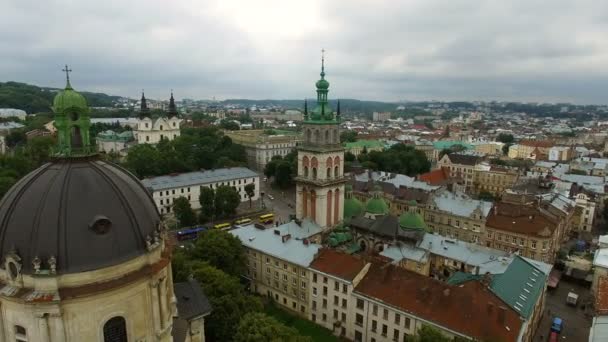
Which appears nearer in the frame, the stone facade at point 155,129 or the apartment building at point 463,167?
the apartment building at point 463,167

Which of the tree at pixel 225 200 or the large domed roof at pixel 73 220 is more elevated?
the large domed roof at pixel 73 220

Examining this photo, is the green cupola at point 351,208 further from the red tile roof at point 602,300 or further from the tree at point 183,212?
the red tile roof at point 602,300

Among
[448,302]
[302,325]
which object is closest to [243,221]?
[302,325]

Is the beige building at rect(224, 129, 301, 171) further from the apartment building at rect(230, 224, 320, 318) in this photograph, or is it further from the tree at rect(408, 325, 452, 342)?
the tree at rect(408, 325, 452, 342)

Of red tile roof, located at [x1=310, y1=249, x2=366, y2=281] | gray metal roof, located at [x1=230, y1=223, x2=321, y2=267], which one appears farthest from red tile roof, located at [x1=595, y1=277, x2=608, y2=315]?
gray metal roof, located at [x1=230, y1=223, x2=321, y2=267]

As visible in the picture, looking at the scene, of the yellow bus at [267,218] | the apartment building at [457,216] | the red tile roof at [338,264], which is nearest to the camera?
the red tile roof at [338,264]

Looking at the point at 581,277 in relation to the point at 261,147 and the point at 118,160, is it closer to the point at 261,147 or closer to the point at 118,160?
the point at 261,147

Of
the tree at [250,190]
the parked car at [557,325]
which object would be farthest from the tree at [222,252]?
the tree at [250,190]
